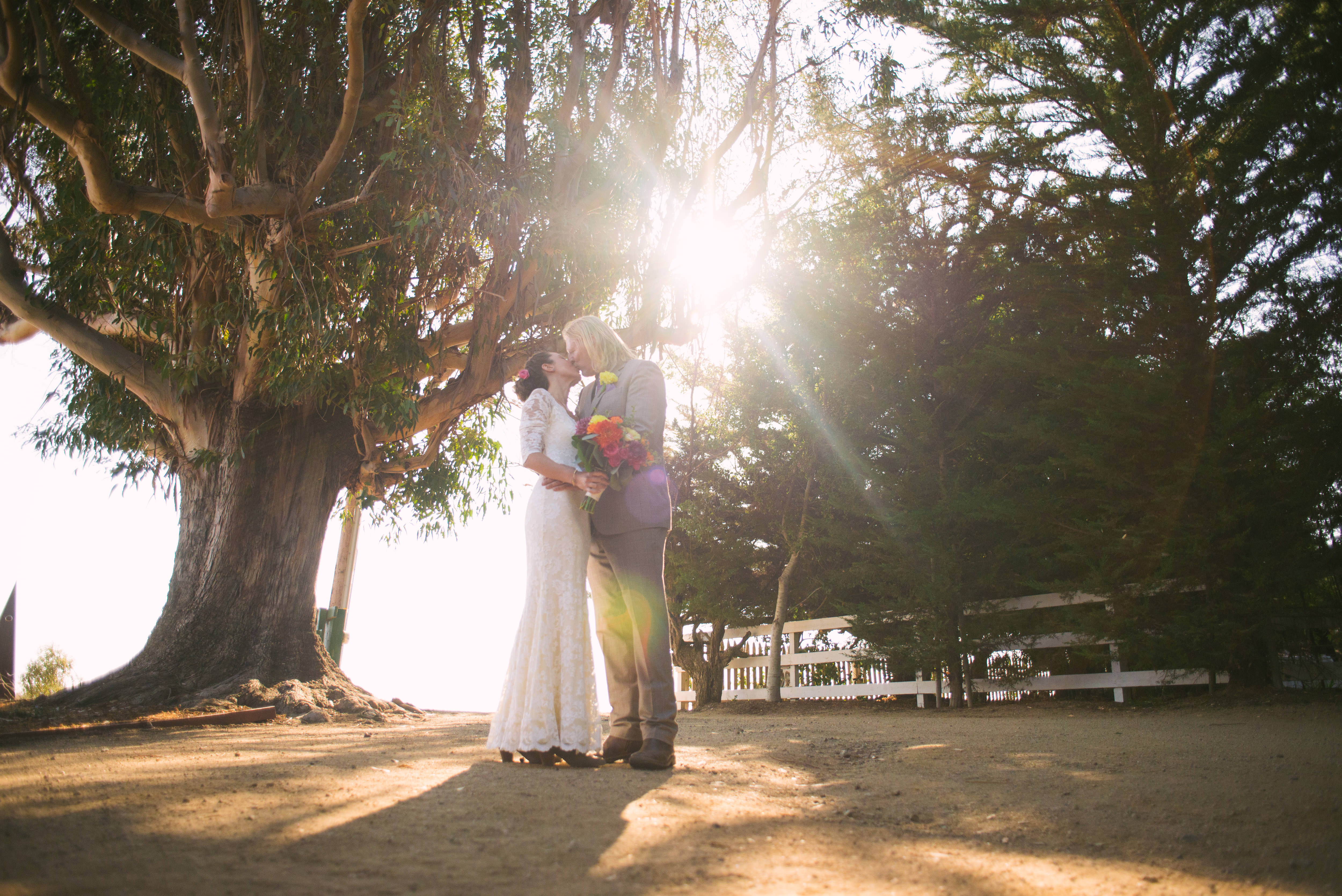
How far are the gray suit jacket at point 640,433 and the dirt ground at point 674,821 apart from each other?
111cm

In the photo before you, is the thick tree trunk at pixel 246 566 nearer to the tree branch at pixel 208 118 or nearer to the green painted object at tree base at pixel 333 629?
the tree branch at pixel 208 118

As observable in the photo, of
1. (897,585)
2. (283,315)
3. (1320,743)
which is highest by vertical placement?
(283,315)

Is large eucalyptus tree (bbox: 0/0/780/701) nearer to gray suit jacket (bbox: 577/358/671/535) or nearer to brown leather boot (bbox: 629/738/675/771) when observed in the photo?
gray suit jacket (bbox: 577/358/671/535)

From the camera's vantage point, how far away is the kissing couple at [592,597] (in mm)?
3646

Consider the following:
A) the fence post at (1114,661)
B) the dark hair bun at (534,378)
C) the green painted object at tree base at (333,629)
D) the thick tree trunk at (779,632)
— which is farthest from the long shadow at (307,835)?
the green painted object at tree base at (333,629)

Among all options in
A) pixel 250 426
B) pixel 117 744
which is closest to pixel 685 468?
pixel 250 426

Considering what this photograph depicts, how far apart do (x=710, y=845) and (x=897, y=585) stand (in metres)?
7.29

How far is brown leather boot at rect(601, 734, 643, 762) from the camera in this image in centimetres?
384

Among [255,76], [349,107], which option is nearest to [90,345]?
[255,76]

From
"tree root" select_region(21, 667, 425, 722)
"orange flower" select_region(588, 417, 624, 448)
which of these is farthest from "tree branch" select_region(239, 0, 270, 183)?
"orange flower" select_region(588, 417, 624, 448)

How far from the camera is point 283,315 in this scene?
23.7ft

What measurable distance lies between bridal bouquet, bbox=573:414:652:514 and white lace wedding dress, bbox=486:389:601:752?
0.11 meters

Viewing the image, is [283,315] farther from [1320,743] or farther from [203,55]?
[1320,743]

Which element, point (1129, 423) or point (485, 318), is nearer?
point (1129, 423)
